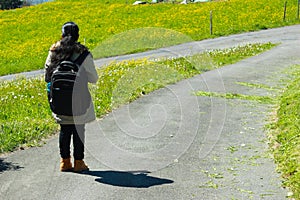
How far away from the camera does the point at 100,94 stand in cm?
1144

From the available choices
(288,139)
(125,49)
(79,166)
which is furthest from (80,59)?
(125,49)

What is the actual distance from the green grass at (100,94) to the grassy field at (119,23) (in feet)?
31.1

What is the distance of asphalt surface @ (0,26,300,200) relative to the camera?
18.9 feet

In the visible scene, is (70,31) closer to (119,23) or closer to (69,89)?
(69,89)

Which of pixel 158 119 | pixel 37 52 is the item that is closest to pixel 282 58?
pixel 158 119

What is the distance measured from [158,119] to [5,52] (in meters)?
26.3

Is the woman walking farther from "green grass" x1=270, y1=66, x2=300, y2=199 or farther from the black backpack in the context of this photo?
"green grass" x1=270, y1=66, x2=300, y2=199

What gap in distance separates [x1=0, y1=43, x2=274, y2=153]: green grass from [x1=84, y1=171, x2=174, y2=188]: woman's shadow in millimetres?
1951

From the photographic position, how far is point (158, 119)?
30.3 ft

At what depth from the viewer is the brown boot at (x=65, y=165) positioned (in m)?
6.53

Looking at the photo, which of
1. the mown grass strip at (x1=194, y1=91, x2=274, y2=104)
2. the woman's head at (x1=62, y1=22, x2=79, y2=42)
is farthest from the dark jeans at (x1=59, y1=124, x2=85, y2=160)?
the mown grass strip at (x1=194, y1=91, x2=274, y2=104)

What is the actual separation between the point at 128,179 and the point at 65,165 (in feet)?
2.96

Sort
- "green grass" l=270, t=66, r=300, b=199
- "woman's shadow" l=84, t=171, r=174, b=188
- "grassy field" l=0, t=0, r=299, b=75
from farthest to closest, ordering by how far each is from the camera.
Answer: "grassy field" l=0, t=0, r=299, b=75 < "woman's shadow" l=84, t=171, r=174, b=188 < "green grass" l=270, t=66, r=300, b=199

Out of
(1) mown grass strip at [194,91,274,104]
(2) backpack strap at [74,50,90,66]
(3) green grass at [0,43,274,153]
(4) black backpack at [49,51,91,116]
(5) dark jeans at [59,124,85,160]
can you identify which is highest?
(2) backpack strap at [74,50,90,66]
